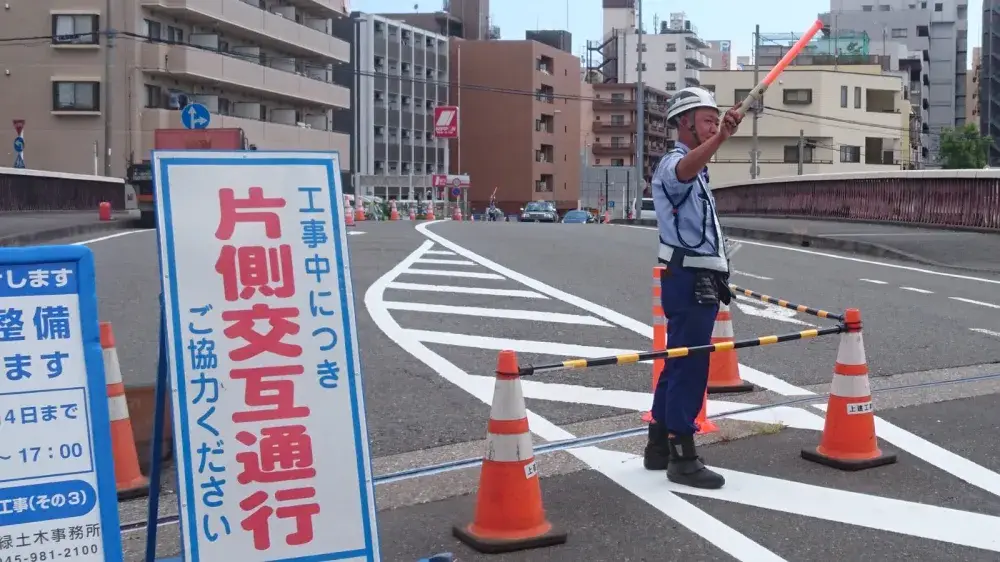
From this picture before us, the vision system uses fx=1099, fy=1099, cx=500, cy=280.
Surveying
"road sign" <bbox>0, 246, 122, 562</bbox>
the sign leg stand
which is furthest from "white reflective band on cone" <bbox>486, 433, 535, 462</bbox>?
"road sign" <bbox>0, 246, 122, 562</bbox>

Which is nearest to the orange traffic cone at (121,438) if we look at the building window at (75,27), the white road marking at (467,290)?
the white road marking at (467,290)

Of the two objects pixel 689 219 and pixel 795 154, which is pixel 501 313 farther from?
pixel 795 154

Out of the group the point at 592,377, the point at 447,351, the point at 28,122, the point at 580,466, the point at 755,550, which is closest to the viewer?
the point at 755,550

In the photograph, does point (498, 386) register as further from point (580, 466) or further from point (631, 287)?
point (631, 287)

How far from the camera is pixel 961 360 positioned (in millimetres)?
9109

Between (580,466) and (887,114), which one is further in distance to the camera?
(887,114)

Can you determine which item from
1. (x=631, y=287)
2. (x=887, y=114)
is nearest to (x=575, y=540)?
(x=631, y=287)

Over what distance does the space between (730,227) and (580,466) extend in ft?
71.3

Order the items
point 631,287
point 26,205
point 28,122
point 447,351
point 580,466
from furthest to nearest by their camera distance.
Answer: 1. point 28,122
2. point 26,205
3. point 631,287
4. point 447,351
5. point 580,466

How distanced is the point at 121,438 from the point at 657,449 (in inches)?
104

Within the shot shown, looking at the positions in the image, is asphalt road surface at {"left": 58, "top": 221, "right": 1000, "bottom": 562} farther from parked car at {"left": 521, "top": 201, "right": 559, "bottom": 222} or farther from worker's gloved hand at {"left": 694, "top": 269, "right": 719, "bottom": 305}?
parked car at {"left": 521, "top": 201, "right": 559, "bottom": 222}

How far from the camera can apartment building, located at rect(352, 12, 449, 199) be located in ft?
250

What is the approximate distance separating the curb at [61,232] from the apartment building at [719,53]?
105 metres

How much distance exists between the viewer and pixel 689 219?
5.20 metres
